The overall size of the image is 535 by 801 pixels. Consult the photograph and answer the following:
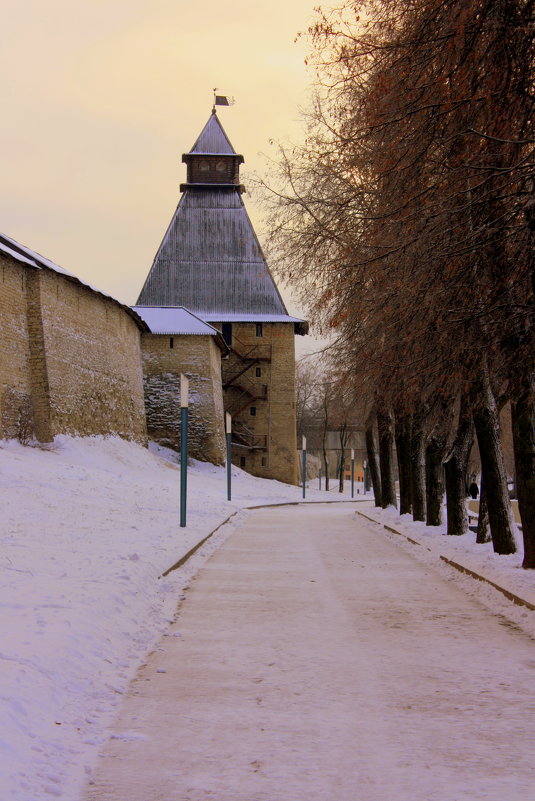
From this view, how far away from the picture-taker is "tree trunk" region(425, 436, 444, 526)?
59.4 feet

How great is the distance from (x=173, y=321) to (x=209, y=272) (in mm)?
8889

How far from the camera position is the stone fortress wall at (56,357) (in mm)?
29562

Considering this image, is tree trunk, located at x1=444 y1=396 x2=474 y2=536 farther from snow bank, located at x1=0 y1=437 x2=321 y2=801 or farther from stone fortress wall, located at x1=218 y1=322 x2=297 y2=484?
stone fortress wall, located at x1=218 y1=322 x2=297 y2=484

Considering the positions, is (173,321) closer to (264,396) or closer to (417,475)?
(264,396)

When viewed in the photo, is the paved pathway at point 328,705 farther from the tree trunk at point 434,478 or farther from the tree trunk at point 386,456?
the tree trunk at point 386,456

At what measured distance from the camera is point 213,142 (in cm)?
6406

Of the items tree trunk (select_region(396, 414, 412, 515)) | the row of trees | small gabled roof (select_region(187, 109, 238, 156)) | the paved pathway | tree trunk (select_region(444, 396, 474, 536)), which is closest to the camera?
the paved pathway

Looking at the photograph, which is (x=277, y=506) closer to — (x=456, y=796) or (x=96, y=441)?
(x=96, y=441)

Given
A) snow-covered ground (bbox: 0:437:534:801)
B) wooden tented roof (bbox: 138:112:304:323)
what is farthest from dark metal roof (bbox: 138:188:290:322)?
snow-covered ground (bbox: 0:437:534:801)

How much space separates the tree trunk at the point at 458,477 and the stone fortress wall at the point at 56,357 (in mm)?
15706

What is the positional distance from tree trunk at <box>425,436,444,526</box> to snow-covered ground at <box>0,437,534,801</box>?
43.1 inches

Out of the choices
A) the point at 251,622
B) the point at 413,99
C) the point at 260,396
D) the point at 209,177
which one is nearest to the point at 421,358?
the point at 413,99

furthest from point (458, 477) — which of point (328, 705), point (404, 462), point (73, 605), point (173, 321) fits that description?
point (173, 321)

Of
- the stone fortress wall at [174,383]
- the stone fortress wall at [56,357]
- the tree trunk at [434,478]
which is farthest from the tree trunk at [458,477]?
the stone fortress wall at [174,383]
